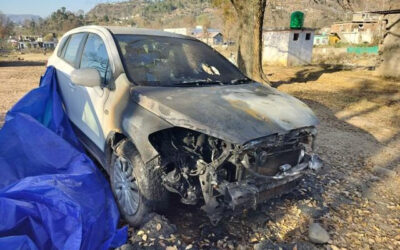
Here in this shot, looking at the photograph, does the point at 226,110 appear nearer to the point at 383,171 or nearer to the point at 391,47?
the point at 383,171

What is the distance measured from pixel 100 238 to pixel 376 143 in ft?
17.4

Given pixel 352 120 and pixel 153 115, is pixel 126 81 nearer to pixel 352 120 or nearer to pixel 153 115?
pixel 153 115

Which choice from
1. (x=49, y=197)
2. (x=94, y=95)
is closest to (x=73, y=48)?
(x=94, y=95)

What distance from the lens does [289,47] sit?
2347 cm

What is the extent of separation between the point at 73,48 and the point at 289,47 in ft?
70.2

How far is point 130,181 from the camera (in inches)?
114

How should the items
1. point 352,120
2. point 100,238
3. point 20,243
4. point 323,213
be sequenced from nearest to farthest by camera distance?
point 20,243 → point 100,238 → point 323,213 → point 352,120

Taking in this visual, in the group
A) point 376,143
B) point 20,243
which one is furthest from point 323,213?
point 376,143

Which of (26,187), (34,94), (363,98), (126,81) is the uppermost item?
(126,81)

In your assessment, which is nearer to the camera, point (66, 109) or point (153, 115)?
point (153, 115)

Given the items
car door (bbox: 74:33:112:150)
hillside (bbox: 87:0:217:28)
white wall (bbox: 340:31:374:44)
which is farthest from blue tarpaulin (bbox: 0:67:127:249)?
hillside (bbox: 87:0:217:28)

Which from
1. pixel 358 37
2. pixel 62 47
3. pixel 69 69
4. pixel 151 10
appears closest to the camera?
pixel 69 69

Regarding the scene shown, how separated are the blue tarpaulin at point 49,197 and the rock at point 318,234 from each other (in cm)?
170

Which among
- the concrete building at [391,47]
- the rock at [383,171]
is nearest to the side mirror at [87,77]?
the rock at [383,171]
